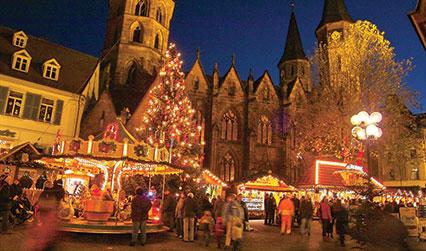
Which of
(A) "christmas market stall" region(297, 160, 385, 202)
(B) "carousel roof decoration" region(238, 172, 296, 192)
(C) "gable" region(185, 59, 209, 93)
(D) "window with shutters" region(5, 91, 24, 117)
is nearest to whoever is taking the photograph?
(A) "christmas market stall" region(297, 160, 385, 202)

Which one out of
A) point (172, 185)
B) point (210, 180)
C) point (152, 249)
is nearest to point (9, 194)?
point (152, 249)

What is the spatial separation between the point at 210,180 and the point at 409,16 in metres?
20.6

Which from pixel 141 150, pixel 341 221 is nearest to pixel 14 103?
pixel 141 150

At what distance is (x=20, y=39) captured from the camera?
80.0ft

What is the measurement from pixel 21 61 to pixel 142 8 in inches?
622

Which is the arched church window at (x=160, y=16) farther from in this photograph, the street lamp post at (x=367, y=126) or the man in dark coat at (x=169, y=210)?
the street lamp post at (x=367, y=126)

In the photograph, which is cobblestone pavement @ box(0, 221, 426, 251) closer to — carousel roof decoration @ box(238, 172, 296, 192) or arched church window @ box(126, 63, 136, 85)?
carousel roof decoration @ box(238, 172, 296, 192)

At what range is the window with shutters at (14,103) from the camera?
69.1ft

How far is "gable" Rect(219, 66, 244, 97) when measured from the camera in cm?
3634

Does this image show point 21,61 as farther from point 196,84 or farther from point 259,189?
point 259,189

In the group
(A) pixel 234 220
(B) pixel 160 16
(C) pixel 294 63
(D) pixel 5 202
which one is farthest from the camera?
(C) pixel 294 63

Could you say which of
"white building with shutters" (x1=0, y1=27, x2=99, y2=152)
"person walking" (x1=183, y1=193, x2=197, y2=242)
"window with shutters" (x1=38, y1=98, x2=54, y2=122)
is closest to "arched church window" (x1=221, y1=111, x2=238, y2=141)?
"white building with shutters" (x1=0, y1=27, x2=99, y2=152)

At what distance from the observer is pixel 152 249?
10203 millimetres

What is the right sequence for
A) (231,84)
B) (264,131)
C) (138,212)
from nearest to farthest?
(138,212), (264,131), (231,84)
